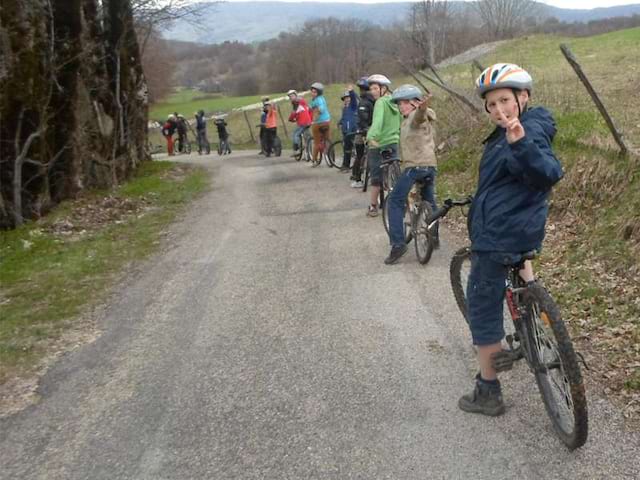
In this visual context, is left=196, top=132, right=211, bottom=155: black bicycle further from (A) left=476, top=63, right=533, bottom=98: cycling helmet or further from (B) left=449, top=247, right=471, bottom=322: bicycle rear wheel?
(A) left=476, top=63, right=533, bottom=98: cycling helmet

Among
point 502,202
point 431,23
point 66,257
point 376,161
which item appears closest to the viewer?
point 502,202

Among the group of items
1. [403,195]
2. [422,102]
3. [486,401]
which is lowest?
[486,401]

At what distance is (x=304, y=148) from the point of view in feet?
60.6

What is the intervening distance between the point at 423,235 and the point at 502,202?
11.8ft

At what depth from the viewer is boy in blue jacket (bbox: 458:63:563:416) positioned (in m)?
3.17

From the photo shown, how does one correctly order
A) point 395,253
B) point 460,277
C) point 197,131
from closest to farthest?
1. point 460,277
2. point 395,253
3. point 197,131

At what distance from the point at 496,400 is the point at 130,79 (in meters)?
16.5

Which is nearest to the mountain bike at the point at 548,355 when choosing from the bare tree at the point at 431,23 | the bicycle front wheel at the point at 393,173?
the bicycle front wheel at the point at 393,173

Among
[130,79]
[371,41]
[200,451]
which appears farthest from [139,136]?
[371,41]

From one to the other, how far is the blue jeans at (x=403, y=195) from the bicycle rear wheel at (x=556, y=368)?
3341mm

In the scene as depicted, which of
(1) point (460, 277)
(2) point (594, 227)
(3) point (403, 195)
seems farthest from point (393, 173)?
(1) point (460, 277)

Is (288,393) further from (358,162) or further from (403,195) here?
(358,162)

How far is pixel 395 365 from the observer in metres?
4.65

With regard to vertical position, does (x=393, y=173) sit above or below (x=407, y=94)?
below
